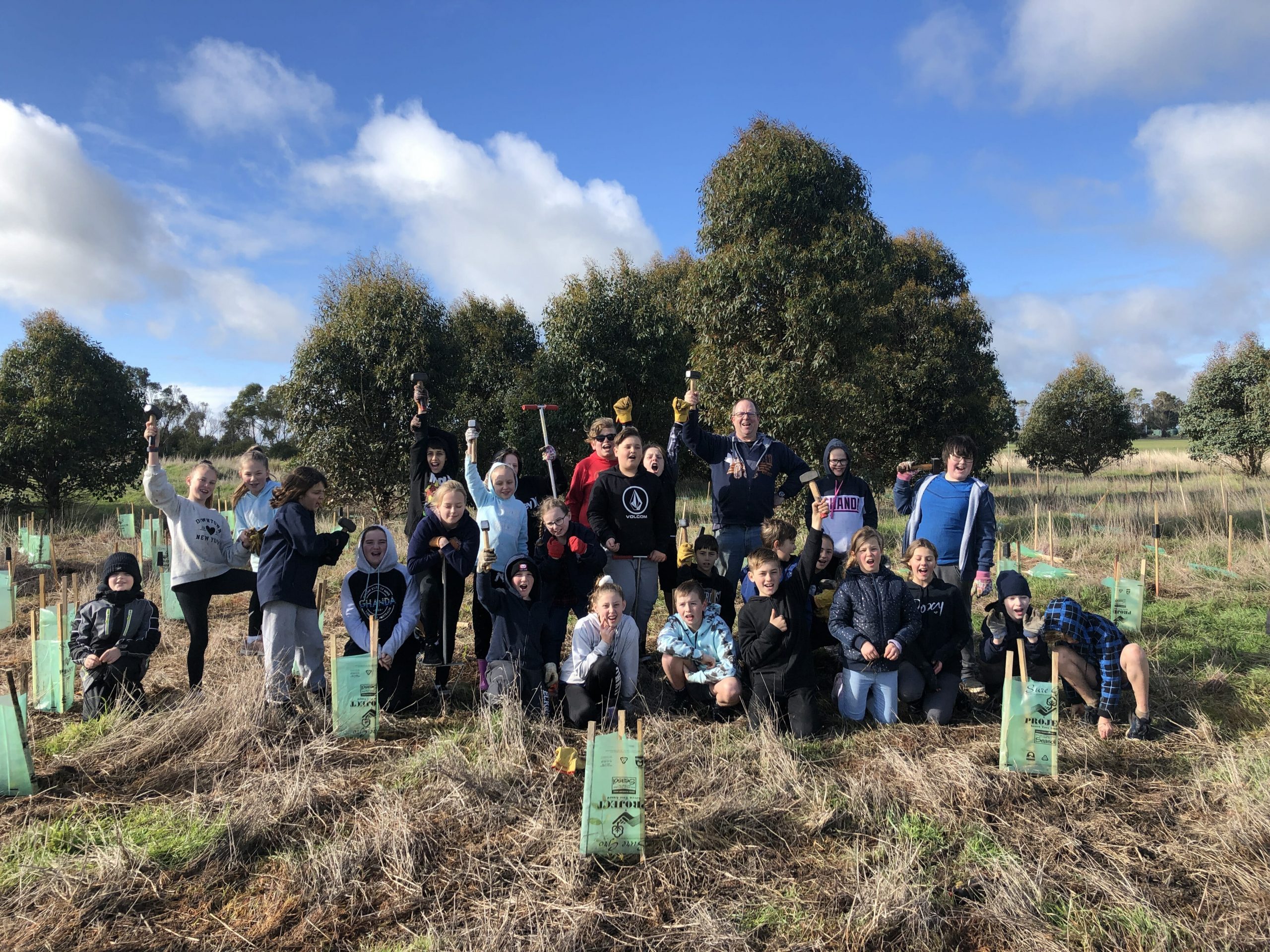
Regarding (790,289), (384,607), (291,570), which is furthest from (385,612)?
A: (790,289)

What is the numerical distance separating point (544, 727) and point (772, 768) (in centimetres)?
130

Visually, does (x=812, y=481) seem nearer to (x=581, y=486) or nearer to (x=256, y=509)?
(x=581, y=486)

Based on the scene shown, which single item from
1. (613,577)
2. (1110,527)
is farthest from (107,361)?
(1110,527)

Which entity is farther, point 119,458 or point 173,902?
point 119,458

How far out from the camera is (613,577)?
5.35m

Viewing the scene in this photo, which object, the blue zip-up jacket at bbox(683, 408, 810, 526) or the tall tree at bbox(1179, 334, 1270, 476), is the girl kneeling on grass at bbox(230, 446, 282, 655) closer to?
the blue zip-up jacket at bbox(683, 408, 810, 526)

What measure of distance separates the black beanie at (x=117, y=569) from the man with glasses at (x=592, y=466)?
2891mm

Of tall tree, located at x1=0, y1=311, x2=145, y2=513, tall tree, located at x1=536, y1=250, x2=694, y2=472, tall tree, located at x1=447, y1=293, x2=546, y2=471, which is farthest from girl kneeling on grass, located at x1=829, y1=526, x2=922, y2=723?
tall tree, located at x1=0, y1=311, x2=145, y2=513

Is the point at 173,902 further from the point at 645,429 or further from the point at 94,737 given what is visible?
the point at 645,429

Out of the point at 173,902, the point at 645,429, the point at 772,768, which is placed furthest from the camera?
the point at 645,429

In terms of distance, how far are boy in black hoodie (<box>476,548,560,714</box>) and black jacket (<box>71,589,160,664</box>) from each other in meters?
2.10

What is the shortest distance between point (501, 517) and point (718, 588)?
5.42 ft

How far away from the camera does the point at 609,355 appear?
14719 millimetres

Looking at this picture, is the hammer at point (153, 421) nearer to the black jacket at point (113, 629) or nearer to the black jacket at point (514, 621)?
the black jacket at point (113, 629)
